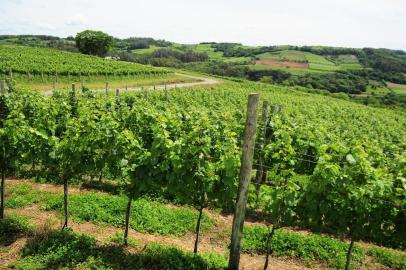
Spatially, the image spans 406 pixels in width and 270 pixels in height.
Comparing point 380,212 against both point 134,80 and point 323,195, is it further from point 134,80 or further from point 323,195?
point 134,80

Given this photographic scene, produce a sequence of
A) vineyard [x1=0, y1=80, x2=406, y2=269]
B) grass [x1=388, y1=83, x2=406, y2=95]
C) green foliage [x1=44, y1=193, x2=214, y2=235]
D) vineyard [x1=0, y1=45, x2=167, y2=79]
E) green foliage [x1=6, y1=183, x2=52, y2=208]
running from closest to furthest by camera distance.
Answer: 1. vineyard [x1=0, y1=80, x2=406, y2=269]
2. green foliage [x1=44, y1=193, x2=214, y2=235]
3. green foliage [x1=6, y1=183, x2=52, y2=208]
4. vineyard [x1=0, y1=45, x2=167, y2=79]
5. grass [x1=388, y1=83, x2=406, y2=95]

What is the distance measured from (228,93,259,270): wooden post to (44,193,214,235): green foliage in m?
2.48

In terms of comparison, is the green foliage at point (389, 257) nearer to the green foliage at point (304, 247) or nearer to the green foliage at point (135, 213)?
the green foliage at point (304, 247)

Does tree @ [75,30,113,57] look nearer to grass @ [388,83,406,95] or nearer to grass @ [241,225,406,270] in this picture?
grass @ [388,83,406,95]

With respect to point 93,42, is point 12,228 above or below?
below

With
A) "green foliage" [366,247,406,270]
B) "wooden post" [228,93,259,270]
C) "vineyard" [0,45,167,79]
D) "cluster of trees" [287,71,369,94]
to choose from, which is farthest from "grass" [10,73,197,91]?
"cluster of trees" [287,71,369,94]

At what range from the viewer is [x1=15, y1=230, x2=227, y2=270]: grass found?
695cm

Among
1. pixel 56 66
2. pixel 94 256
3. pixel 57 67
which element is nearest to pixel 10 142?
pixel 94 256

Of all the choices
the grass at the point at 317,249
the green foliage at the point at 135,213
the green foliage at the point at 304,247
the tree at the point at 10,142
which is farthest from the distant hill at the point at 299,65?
the tree at the point at 10,142

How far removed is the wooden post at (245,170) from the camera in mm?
6645

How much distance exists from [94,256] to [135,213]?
235 cm

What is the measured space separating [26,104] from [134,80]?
4330cm

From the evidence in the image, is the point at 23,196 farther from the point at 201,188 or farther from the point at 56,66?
the point at 56,66

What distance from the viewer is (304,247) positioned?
28.3 ft
